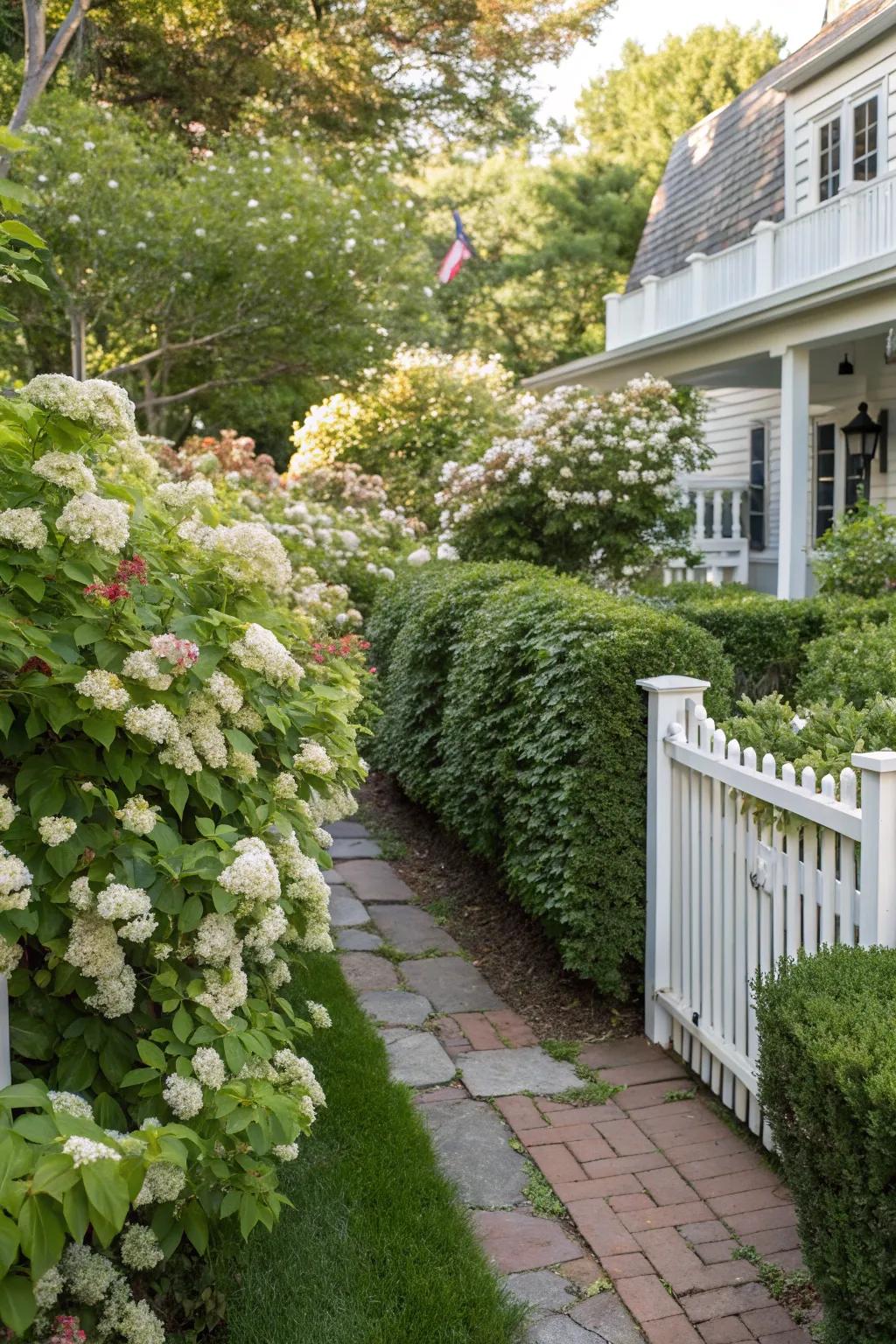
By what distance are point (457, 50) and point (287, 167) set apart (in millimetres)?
7364

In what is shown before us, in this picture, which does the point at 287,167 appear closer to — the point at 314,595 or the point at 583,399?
the point at 583,399

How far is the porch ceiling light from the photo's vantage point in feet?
44.9

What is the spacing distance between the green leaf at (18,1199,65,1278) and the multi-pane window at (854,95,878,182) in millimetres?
13782

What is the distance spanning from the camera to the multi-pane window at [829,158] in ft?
44.9

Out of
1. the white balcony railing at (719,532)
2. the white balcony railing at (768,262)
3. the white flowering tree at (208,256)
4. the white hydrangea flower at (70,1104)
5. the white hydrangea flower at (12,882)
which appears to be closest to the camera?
the white hydrangea flower at (12,882)

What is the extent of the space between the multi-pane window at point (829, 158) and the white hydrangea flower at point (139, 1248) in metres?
14.0

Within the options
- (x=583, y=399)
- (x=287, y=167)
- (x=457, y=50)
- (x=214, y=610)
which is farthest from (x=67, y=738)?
(x=457, y=50)

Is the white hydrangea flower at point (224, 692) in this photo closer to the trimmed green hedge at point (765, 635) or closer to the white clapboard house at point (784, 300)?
the trimmed green hedge at point (765, 635)

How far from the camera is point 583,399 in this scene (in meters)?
10.5

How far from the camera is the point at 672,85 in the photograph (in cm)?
3431

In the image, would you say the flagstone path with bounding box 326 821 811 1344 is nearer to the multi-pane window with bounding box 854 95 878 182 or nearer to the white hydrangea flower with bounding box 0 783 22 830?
the white hydrangea flower with bounding box 0 783 22 830

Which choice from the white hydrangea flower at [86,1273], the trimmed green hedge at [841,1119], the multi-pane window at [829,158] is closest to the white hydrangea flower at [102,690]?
the white hydrangea flower at [86,1273]

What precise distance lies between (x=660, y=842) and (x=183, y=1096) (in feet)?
8.04

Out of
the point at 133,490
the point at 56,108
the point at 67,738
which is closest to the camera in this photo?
the point at 67,738
